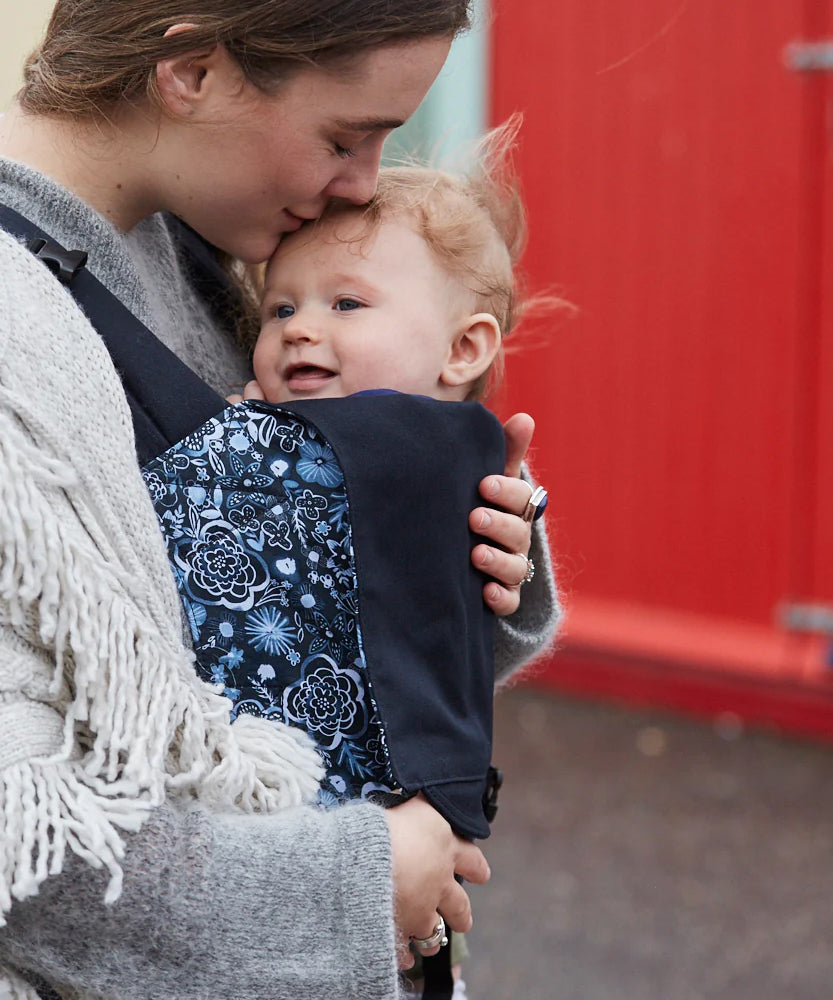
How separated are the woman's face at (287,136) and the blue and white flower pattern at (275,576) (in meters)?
0.26

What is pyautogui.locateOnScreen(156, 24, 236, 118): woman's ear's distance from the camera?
1.29 metres

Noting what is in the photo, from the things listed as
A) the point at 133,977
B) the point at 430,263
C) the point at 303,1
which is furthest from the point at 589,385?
the point at 133,977

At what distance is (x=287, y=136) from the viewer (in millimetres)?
1358

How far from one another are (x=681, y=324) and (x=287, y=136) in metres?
3.02

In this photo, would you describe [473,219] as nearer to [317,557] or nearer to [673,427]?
[317,557]

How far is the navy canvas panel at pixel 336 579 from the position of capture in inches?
48.2

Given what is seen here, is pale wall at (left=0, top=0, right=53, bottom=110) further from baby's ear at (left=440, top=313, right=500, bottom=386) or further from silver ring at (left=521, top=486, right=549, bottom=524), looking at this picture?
silver ring at (left=521, top=486, right=549, bottom=524)

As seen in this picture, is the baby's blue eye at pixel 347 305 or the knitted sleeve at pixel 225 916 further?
the baby's blue eye at pixel 347 305

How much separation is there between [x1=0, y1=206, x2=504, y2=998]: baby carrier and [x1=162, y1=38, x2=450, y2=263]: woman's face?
200 millimetres

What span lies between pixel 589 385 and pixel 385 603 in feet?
10.6

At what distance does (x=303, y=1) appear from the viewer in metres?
1.26

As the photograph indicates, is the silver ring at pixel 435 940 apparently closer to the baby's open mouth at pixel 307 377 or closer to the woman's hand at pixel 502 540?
the woman's hand at pixel 502 540

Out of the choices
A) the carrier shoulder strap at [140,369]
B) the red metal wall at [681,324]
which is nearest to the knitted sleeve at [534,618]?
the carrier shoulder strap at [140,369]

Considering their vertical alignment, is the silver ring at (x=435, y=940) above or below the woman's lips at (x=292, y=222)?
below
